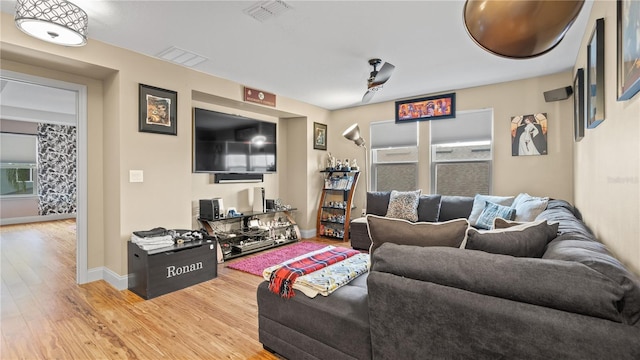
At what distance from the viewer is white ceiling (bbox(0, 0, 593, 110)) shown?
7.72 feet

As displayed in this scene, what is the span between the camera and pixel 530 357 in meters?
1.02

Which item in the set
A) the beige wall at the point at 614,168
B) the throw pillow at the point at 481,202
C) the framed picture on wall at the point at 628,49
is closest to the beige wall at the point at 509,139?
the throw pillow at the point at 481,202

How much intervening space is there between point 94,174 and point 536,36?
3.98m

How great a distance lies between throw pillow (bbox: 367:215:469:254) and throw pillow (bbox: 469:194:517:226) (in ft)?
8.79

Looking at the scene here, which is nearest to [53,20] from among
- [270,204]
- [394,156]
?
[270,204]

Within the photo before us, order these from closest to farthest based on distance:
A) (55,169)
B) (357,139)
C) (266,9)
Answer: (266,9) < (357,139) < (55,169)

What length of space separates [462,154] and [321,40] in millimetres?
2910

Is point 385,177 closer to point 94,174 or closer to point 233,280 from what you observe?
point 233,280

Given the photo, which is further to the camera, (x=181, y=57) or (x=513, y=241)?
(x=181, y=57)

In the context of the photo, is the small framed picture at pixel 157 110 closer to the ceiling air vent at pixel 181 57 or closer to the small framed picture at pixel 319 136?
the ceiling air vent at pixel 181 57

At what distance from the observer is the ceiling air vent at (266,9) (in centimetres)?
226

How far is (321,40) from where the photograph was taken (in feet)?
9.43

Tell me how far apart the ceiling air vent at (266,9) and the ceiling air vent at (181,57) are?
44.4 inches

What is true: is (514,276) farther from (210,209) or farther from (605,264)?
(210,209)
